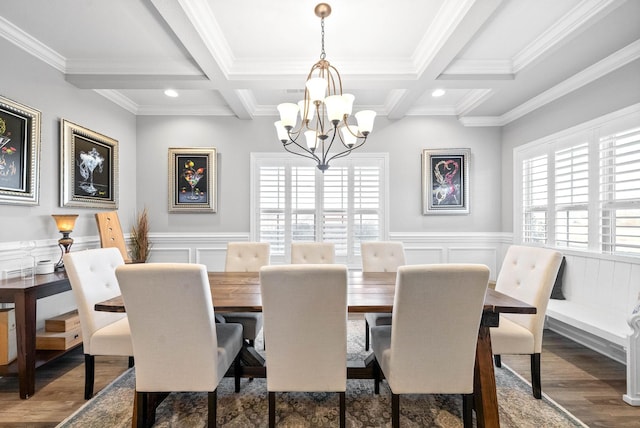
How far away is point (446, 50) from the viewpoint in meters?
2.44

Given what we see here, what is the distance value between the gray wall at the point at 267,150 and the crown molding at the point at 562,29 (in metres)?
1.43

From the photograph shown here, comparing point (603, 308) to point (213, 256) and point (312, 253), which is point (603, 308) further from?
point (213, 256)

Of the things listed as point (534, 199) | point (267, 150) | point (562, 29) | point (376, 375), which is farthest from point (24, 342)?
point (534, 199)

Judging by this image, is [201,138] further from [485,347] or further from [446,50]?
[485,347]

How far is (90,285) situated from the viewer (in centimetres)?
201

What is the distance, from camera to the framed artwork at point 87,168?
2.97m

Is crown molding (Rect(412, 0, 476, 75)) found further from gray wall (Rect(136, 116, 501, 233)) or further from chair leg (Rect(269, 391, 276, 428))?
chair leg (Rect(269, 391, 276, 428))

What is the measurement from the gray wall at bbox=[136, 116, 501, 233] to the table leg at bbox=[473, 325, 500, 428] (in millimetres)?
2531

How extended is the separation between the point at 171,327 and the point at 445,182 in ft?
12.2

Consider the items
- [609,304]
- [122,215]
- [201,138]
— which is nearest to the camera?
[609,304]

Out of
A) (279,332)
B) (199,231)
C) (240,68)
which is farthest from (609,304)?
(199,231)

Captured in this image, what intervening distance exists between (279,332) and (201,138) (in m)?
3.39

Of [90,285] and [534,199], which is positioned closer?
[90,285]

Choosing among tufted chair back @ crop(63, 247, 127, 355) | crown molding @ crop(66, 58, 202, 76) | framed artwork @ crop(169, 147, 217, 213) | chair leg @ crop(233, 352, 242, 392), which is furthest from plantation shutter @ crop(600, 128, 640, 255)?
framed artwork @ crop(169, 147, 217, 213)
